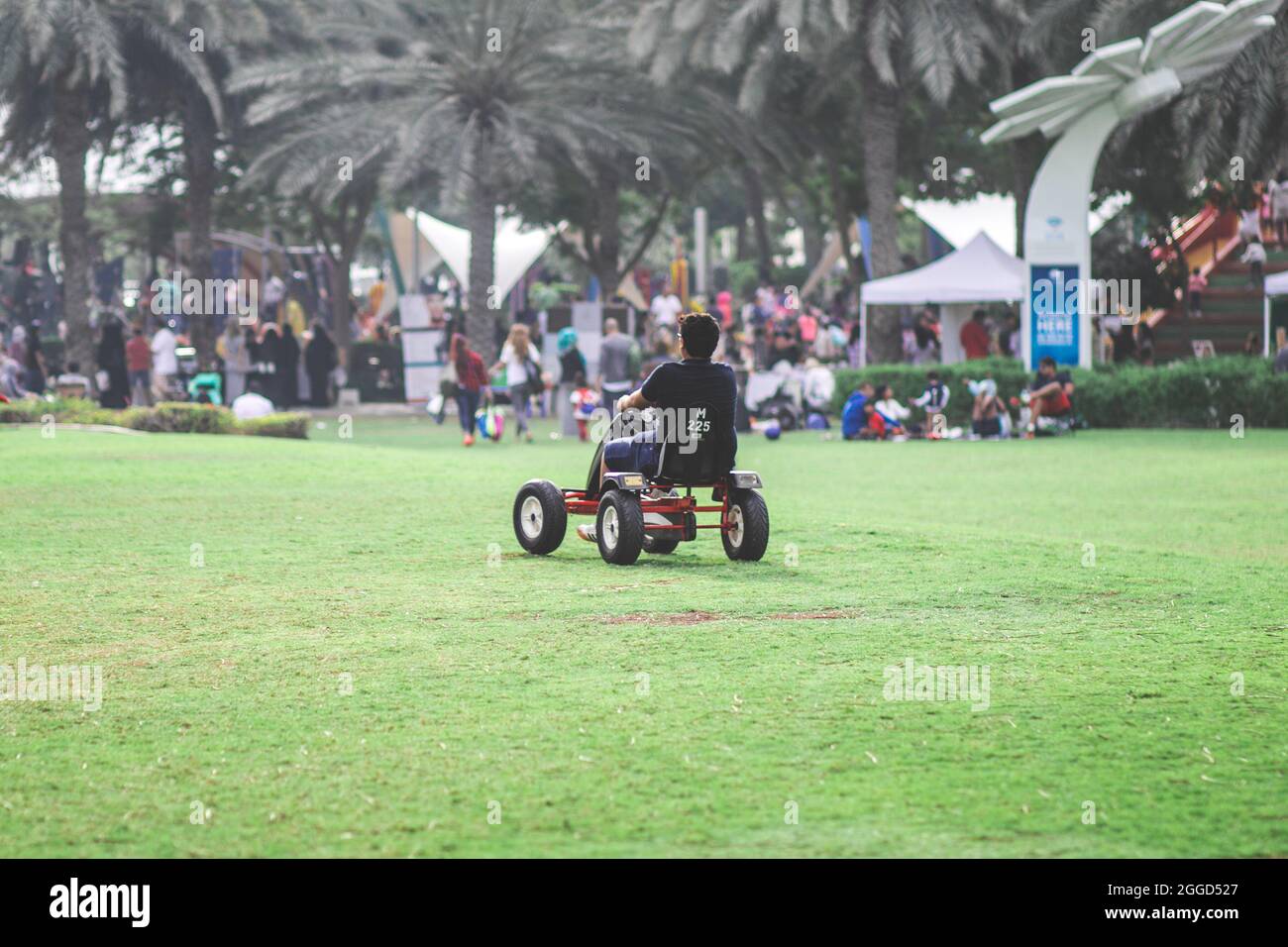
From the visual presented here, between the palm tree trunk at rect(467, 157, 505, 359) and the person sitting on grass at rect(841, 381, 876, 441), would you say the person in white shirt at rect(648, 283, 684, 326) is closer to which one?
the palm tree trunk at rect(467, 157, 505, 359)

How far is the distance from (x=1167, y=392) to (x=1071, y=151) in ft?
15.2

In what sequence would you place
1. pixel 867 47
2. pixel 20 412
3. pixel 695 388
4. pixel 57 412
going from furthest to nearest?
1. pixel 867 47
2. pixel 57 412
3. pixel 20 412
4. pixel 695 388

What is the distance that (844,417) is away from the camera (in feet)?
89.6

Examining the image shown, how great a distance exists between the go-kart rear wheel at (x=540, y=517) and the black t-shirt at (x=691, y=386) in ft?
4.03

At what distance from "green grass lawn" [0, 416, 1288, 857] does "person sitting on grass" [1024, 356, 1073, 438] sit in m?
11.6

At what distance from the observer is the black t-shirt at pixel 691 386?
10.7m

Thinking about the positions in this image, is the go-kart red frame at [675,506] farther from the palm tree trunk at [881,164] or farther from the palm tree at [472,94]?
the palm tree trunk at [881,164]

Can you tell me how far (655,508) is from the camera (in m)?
11.3

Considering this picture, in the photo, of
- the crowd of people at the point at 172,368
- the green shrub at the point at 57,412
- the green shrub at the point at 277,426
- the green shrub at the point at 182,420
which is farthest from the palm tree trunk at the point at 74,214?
the green shrub at the point at 277,426

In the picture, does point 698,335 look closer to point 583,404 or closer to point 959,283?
point 583,404

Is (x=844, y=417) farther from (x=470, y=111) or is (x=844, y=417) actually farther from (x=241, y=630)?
(x=241, y=630)

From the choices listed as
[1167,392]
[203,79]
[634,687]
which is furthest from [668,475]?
[203,79]

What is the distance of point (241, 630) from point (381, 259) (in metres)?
61.4
